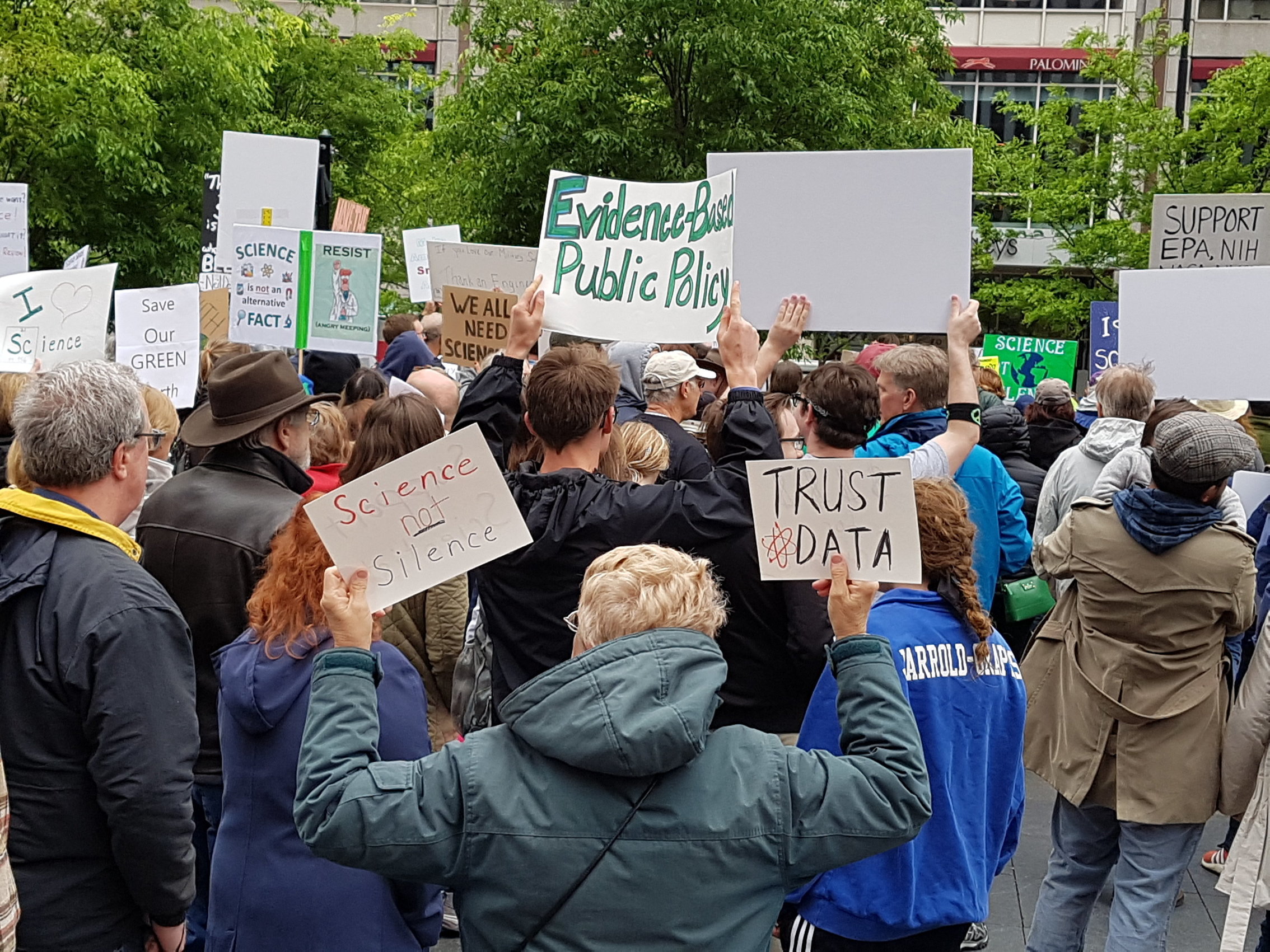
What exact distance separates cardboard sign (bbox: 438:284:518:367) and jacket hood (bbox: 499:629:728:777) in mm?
5175

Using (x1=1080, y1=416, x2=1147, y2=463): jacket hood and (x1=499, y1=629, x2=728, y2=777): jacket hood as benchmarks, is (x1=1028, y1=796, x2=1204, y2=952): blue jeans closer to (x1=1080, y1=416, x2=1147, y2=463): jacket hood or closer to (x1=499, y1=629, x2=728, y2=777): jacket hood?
(x1=1080, y1=416, x2=1147, y2=463): jacket hood

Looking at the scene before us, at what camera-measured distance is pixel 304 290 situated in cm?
823

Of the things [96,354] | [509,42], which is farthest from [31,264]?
[96,354]

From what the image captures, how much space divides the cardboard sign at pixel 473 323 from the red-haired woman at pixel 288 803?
14.6 ft

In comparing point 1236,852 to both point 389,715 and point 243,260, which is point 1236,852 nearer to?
point 389,715

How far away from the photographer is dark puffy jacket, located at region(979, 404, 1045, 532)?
782 centimetres

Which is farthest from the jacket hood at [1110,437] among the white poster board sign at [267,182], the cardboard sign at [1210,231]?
the white poster board sign at [267,182]

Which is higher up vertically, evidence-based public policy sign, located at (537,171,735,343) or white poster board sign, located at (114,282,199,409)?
evidence-based public policy sign, located at (537,171,735,343)

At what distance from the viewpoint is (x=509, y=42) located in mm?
20000

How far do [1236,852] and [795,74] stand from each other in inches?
599

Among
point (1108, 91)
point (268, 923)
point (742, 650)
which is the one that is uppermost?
point (1108, 91)

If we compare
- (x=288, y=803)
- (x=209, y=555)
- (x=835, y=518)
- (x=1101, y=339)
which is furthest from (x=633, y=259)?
(x=1101, y=339)

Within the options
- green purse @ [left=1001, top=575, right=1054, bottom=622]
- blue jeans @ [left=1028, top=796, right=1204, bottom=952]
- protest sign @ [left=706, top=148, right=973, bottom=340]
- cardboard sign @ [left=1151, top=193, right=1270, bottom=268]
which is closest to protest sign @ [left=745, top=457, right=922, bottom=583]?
protest sign @ [left=706, top=148, right=973, bottom=340]

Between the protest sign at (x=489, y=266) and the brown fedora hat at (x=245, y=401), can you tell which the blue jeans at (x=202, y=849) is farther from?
the protest sign at (x=489, y=266)
